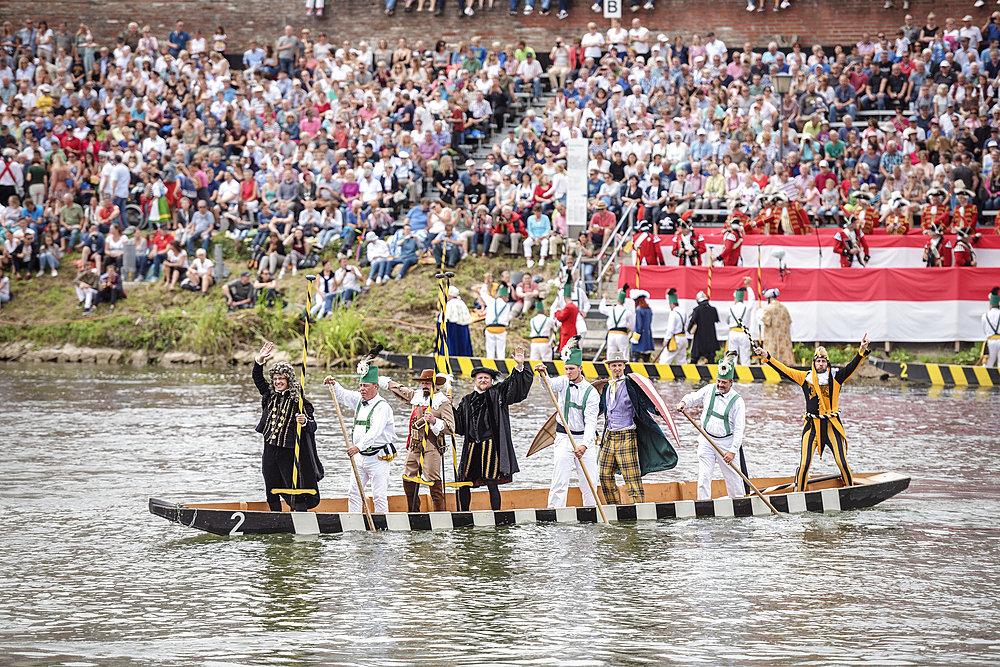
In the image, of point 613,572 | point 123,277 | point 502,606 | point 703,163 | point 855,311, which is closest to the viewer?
point 502,606

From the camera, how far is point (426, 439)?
1247 centimetres

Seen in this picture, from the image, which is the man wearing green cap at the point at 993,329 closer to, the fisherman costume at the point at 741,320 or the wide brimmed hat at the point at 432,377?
the fisherman costume at the point at 741,320

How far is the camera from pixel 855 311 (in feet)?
78.1

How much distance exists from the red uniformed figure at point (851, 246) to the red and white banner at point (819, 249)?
184 millimetres

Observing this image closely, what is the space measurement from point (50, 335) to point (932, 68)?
20796mm

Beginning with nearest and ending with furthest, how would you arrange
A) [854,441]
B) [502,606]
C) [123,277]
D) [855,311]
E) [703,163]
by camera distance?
[502,606], [854,441], [855,311], [703,163], [123,277]

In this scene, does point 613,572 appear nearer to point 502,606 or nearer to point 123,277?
point 502,606

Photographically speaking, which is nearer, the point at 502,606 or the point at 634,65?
the point at 502,606

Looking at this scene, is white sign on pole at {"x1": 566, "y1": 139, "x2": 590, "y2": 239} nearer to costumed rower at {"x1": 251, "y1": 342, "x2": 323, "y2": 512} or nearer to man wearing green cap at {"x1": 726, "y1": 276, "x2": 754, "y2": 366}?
man wearing green cap at {"x1": 726, "y1": 276, "x2": 754, "y2": 366}

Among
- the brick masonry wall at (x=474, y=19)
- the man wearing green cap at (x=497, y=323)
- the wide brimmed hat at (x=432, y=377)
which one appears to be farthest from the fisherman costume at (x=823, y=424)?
the brick masonry wall at (x=474, y=19)

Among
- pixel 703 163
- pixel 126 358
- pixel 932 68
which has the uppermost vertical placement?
pixel 932 68

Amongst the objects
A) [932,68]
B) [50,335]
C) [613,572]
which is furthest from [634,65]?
[613,572]

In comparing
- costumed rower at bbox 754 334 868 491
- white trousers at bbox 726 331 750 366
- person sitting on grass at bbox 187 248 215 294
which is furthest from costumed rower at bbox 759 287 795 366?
person sitting on grass at bbox 187 248 215 294

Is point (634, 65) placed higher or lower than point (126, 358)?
higher
